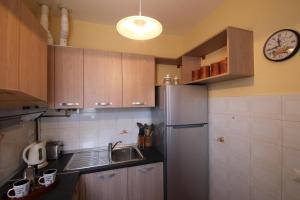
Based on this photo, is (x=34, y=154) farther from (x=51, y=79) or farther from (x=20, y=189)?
(x=51, y=79)

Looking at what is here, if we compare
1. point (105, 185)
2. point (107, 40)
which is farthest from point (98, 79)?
point (105, 185)

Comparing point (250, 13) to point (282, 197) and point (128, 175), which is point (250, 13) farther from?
point (128, 175)

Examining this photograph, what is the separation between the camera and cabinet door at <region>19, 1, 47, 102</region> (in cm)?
83

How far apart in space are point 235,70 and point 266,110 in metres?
0.38

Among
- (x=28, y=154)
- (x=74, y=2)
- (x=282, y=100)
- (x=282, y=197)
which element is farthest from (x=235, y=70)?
(x=28, y=154)

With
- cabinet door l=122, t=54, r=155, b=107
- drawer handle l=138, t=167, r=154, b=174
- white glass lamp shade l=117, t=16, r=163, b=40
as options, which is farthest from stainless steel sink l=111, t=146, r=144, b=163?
white glass lamp shade l=117, t=16, r=163, b=40

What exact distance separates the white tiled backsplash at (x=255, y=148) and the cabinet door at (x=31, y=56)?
1619mm

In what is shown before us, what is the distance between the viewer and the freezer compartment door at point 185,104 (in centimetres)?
161

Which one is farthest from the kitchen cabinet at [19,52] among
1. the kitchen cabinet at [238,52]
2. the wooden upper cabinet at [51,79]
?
the kitchen cabinet at [238,52]

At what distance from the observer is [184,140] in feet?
5.41

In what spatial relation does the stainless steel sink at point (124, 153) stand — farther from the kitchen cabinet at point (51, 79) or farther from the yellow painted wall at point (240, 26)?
the yellow painted wall at point (240, 26)

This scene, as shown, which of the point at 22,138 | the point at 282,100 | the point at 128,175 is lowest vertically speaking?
the point at 128,175

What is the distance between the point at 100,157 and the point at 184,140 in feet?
3.31

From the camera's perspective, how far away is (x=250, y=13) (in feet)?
4.18
